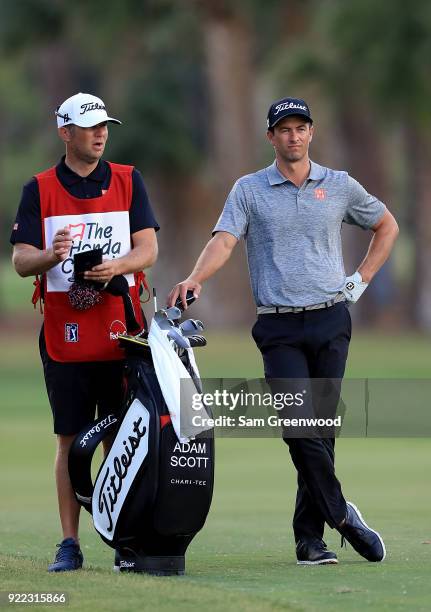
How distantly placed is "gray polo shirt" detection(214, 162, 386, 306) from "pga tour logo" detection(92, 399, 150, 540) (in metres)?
0.98

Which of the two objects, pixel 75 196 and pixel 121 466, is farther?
pixel 75 196

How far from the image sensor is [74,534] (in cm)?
817

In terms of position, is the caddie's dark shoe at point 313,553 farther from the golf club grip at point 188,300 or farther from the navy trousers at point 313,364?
the golf club grip at point 188,300

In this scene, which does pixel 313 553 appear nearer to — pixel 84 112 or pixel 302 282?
pixel 302 282

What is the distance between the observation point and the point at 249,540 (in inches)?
377

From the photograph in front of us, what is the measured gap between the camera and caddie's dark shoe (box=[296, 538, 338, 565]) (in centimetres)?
821

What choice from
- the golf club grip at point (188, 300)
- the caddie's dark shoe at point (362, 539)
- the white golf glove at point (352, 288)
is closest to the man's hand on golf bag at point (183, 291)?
the golf club grip at point (188, 300)

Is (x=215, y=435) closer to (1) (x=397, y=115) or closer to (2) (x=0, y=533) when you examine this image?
(2) (x=0, y=533)

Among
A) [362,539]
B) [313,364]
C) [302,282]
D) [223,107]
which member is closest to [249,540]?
[362,539]

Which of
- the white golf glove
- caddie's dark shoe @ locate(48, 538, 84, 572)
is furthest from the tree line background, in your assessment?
caddie's dark shoe @ locate(48, 538, 84, 572)

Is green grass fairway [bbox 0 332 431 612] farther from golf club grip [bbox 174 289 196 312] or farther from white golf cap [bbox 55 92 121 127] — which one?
white golf cap [bbox 55 92 121 127]

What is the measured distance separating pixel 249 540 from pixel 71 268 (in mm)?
2250

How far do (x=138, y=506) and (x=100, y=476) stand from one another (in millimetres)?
337

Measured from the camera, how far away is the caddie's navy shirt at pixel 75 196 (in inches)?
321
